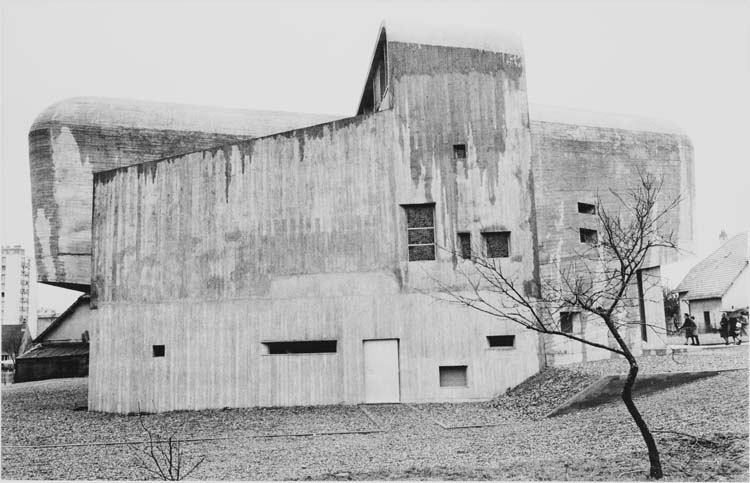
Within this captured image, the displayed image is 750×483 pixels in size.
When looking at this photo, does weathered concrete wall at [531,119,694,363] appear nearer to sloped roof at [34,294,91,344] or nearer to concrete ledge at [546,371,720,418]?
concrete ledge at [546,371,720,418]

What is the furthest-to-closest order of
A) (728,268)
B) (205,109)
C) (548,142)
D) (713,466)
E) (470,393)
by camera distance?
(728,268)
(205,109)
(548,142)
(470,393)
(713,466)

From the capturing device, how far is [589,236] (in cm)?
1870

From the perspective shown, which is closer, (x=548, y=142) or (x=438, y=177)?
(x=438, y=177)

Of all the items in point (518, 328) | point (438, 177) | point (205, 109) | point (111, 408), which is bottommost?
point (111, 408)

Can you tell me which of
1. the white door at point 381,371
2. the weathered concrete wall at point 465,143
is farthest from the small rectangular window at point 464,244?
the white door at point 381,371

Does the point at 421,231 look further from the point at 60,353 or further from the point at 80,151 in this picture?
the point at 60,353

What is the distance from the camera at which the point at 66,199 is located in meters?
19.2

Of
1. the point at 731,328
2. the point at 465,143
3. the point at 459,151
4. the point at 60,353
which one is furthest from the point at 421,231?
the point at 60,353

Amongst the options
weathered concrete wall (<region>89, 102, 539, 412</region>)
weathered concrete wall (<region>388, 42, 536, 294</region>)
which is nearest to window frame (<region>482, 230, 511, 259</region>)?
weathered concrete wall (<region>388, 42, 536, 294</region>)

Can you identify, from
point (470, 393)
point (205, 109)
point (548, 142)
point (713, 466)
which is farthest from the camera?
point (205, 109)

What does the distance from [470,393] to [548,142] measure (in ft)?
23.1

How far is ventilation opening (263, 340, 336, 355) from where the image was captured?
16656 mm

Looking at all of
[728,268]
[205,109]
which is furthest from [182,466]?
[728,268]

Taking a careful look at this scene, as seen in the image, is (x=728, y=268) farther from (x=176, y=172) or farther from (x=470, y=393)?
(x=176, y=172)
